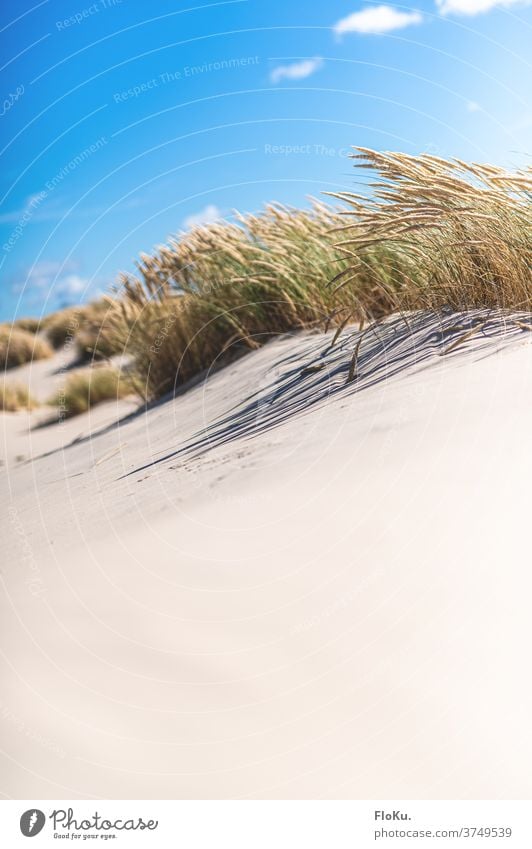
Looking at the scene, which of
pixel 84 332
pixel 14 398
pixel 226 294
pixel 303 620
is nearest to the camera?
pixel 303 620

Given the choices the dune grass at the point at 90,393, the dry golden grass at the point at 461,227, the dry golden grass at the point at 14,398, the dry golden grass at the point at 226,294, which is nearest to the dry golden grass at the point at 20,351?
the dry golden grass at the point at 14,398

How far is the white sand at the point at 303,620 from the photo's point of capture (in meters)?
1.24

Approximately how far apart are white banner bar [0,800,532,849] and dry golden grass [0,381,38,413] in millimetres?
8671

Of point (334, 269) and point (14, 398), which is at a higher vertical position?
point (14, 398)

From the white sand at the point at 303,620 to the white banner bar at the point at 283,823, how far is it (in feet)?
0.11

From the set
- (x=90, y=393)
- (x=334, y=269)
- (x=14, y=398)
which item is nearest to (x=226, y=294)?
(x=334, y=269)

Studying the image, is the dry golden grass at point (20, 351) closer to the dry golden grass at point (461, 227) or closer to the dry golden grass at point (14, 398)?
the dry golden grass at point (14, 398)

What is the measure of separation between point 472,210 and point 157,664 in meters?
2.48

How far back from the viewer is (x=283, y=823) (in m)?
1.24

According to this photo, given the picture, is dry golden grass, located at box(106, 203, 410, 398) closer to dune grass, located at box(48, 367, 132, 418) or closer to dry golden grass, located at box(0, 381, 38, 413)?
dune grass, located at box(48, 367, 132, 418)

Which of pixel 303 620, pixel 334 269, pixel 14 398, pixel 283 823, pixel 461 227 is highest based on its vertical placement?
pixel 14 398

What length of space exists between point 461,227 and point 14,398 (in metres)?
7.77

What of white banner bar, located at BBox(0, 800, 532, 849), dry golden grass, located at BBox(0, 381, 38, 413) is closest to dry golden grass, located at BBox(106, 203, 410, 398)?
white banner bar, located at BBox(0, 800, 532, 849)

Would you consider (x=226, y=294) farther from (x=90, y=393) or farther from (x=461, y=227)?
(x=90, y=393)
